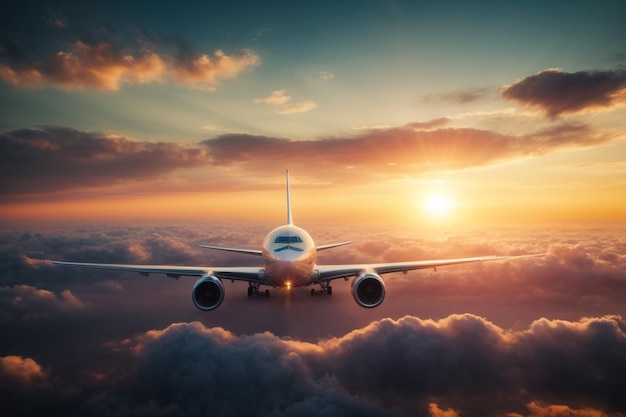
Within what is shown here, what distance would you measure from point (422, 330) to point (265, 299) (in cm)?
3114

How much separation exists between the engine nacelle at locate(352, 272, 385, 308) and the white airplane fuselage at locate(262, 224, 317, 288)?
4.18 m

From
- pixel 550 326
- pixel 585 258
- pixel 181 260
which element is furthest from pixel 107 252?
pixel 585 258

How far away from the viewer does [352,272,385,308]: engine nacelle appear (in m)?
23.1

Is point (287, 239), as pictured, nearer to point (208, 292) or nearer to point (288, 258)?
point (288, 258)

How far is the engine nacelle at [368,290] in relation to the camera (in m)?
23.1

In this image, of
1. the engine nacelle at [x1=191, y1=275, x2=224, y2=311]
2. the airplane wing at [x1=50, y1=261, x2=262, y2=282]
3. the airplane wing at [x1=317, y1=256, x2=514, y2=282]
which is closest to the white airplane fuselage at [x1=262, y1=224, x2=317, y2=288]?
the airplane wing at [x1=317, y1=256, x2=514, y2=282]

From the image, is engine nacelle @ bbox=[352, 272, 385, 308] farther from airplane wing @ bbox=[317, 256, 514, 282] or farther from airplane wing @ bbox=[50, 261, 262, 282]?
airplane wing @ bbox=[50, 261, 262, 282]

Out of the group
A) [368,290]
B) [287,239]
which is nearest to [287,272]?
[287,239]

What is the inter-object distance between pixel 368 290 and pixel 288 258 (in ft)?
22.9

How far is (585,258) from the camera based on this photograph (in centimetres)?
12288

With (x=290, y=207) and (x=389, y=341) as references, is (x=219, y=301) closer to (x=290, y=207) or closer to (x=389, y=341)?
(x=290, y=207)

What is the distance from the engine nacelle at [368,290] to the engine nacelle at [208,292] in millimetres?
10442

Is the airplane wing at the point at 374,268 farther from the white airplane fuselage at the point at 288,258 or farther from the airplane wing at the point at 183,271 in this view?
the airplane wing at the point at 183,271

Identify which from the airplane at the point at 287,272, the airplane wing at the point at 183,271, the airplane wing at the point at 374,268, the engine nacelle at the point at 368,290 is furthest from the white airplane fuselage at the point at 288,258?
the engine nacelle at the point at 368,290
